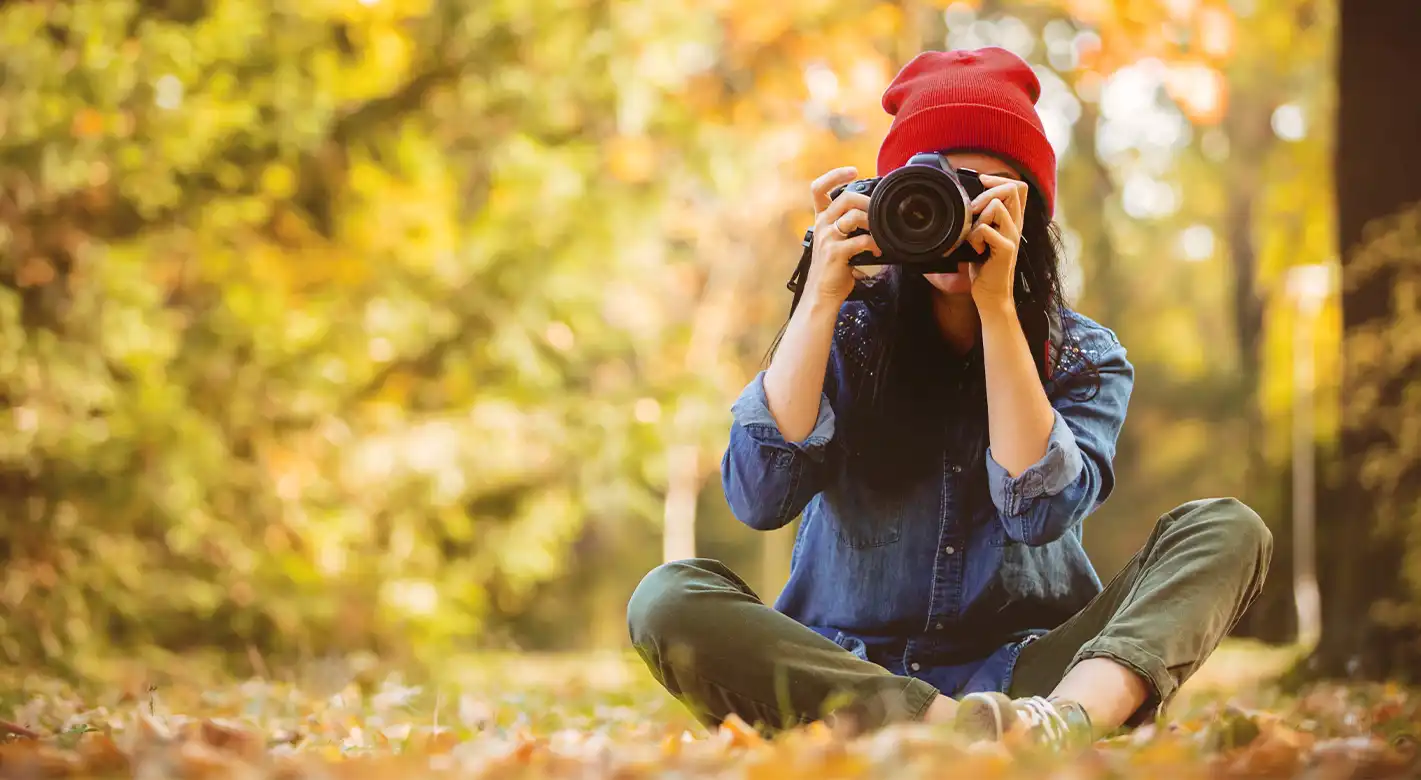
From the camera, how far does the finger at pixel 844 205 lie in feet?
6.75

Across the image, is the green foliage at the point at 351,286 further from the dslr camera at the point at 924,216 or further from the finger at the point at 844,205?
the dslr camera at the point at 924,216

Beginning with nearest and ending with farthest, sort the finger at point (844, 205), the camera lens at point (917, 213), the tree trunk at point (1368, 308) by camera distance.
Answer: the camera lens at point (917, 213), the finger at point (844, 205), the tree trunk at point (1368, 308)

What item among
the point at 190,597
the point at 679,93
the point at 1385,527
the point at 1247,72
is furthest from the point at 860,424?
the point at 1247,72

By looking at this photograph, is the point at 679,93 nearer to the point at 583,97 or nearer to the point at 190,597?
the point at 583,97

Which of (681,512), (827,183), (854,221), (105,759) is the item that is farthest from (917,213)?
(681,512)

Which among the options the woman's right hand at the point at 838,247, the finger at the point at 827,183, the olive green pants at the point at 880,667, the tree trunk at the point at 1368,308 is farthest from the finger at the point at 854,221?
the tree trunk at the point at 1368,308

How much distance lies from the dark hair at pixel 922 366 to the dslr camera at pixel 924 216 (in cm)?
19

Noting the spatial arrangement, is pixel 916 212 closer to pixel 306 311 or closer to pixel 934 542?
pixel 934 542

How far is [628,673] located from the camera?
5.17 meters

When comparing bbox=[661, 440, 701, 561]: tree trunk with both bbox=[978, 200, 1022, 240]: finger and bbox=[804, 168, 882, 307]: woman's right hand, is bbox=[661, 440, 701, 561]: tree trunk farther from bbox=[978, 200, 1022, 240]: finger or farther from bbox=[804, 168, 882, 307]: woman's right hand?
bbox=[978, 200, 1022, 240]: finger

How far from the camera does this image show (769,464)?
1.99m

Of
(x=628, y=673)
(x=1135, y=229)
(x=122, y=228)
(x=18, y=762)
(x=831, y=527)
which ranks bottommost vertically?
(x=628, y=673)

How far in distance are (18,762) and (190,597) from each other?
115 inches

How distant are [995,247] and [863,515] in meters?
0.49
